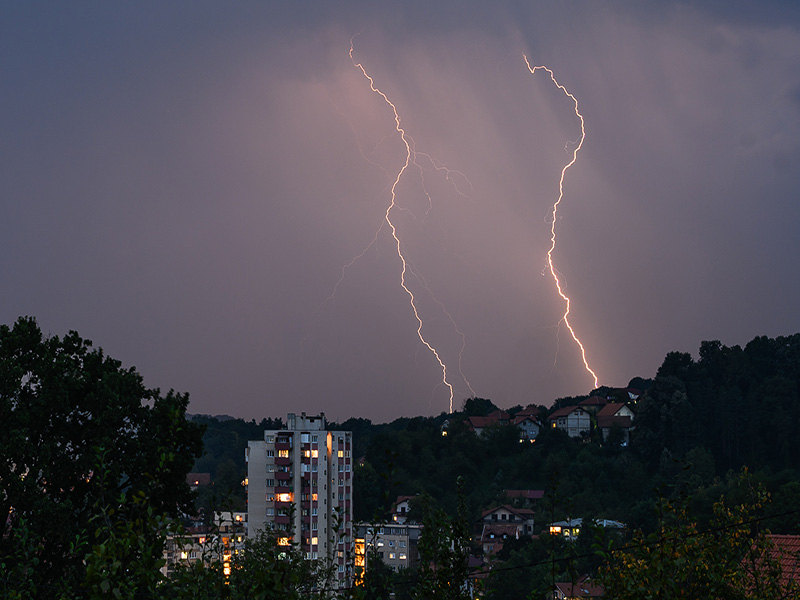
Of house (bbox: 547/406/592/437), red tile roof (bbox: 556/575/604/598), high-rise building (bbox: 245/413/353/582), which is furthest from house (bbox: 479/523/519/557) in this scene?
red tile roof (bbox: 556/575/604/598)

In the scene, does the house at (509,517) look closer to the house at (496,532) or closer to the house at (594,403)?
the house at (496,532)

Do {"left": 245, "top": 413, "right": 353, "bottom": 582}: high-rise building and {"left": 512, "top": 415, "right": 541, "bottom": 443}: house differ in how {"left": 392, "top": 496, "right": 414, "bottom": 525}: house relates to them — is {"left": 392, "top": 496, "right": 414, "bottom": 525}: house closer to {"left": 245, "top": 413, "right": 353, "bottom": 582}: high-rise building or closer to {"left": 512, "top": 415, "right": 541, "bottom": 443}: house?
{"left": 245, "top": 413, "right": 353, "bottom": 582}: high-rise building

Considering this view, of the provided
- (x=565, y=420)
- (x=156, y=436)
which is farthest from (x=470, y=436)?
(x=156, y=436)

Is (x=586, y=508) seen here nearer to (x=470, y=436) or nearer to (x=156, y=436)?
(x=470, y=436)

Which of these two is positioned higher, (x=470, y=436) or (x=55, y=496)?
(x=470, y=436)

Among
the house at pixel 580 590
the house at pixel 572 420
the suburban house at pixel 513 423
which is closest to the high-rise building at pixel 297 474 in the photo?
the suburban house at pixel 513 423

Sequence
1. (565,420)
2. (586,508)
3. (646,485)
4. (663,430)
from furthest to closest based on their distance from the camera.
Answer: (565,420) → (663,430) → (646,485) → (586,508)
